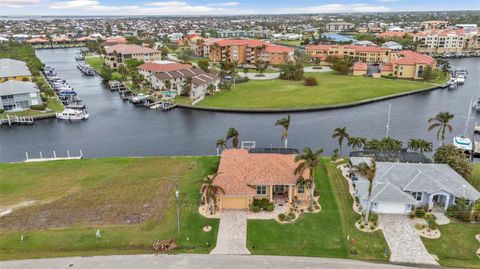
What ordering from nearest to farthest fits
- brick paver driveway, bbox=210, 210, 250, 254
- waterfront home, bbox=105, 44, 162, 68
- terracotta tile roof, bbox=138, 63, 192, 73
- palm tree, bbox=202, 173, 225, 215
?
1. brick paver driveway, bbox=210, 210, 250, 254
2. palm tree, bbox=202, 173, 225, 215
3. terracotta tile roof, bbox=138, 63, 192, 73
4. waterfront home, bbox=105, 44, 162, 68

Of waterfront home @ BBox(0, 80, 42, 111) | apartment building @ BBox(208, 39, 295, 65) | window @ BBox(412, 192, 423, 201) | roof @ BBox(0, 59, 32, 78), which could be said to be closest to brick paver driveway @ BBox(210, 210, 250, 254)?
window @ BBox(412, 192, 423, 201)

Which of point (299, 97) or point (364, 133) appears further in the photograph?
point (299, 97)

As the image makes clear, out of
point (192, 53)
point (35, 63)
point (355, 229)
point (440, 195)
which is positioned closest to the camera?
point (355, 229)

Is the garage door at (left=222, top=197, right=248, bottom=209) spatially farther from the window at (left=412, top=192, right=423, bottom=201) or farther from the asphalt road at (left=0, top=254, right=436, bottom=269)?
the window at (left=412, top=192, right=423, bottom=201)

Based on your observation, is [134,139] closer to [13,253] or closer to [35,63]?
[13,253]

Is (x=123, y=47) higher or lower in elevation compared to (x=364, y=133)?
higher

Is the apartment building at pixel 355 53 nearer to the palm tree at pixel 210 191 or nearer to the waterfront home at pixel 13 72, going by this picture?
the waterfront home at pixel 13 72

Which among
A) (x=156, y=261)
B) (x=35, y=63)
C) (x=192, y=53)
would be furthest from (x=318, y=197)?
(x=192, y=53)

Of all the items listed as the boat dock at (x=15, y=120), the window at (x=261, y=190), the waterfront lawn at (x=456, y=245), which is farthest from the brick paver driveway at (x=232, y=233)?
the boat dock at (x=15, y=120)
